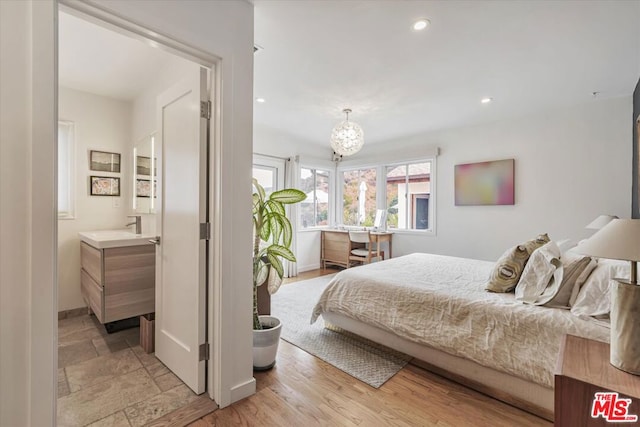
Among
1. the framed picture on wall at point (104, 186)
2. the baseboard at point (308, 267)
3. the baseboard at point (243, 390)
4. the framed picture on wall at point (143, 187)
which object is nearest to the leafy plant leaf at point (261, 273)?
the baseboard at point (243, 390)

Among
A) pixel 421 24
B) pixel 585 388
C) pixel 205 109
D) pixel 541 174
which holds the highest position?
pixel 421 24

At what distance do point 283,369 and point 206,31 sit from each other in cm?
228

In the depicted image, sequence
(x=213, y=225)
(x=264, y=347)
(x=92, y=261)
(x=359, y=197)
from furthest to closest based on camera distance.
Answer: (x=359, y=197)
(x=92, y=261)
(x=264, y=347)
(x=213, y=225)

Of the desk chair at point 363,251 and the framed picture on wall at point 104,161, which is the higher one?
the framed picture on wall at point 104,161

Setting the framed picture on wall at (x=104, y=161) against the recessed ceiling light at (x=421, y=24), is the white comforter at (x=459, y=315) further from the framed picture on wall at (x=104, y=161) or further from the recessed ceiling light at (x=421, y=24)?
the framed picture on wall at (x=104, y=161)

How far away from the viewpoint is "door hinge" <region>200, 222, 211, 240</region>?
173 centimetres

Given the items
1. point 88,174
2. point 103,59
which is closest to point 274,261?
point 103,59

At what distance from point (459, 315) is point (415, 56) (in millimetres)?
2075

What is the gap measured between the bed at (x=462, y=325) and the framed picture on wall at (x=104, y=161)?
2945mm

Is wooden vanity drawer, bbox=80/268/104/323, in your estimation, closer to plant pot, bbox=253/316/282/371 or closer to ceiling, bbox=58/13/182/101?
plant pot, bbox=253/316/282/371

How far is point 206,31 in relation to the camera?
61.5 inches

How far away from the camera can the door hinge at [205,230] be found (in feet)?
5.68

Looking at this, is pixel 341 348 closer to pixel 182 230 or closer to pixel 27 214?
pixel 182 230

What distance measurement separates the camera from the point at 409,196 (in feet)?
16.5
